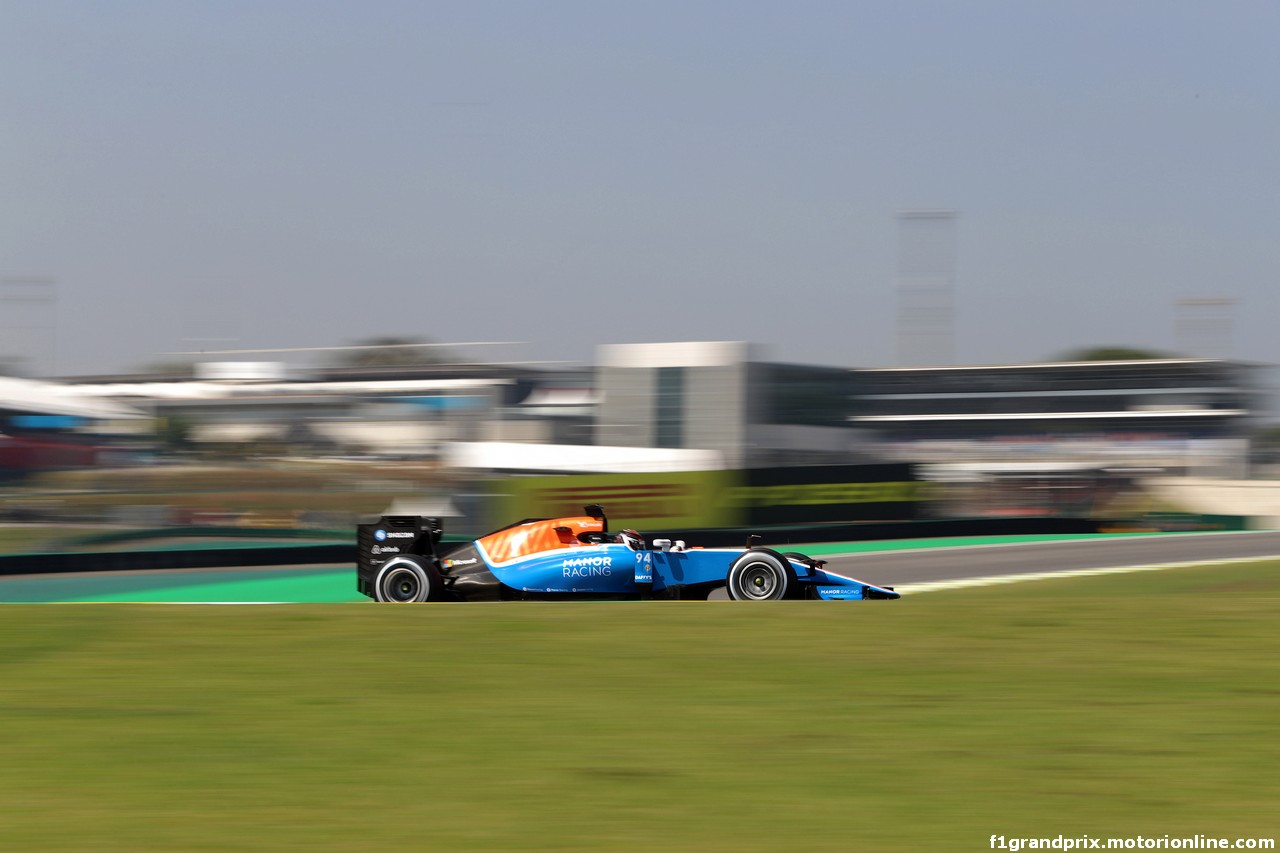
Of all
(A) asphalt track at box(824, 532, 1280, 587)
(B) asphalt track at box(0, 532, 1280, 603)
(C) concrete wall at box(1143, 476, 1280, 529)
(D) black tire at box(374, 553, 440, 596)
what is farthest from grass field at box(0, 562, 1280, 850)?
(C) concrete wall at box(1143, 476, 1280, 529)

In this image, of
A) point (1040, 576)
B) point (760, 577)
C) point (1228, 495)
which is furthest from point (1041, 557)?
point (1228, 495)

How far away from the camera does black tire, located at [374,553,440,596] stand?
1202cm

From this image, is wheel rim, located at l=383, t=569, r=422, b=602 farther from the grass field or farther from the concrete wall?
the concrete wall

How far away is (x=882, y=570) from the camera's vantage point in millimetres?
18609

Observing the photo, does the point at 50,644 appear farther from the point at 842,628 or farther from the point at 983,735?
the point at 983,735

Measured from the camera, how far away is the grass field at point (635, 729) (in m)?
4.89

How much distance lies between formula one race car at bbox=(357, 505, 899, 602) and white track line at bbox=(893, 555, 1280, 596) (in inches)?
163

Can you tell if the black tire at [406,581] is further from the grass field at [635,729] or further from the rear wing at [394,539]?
the grass field at [635,729]

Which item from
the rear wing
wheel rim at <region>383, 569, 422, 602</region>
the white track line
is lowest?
the white track line

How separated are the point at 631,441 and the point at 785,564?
27.5m

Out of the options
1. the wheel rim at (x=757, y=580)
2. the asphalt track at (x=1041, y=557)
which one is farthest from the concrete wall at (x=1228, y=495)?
the wheel rim at (x=757, y=580)

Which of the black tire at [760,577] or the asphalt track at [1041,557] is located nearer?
the black tire at [760,577]

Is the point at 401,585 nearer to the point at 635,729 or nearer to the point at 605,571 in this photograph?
the point at 605,571

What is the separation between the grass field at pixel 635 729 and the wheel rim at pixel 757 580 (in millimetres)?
1348
